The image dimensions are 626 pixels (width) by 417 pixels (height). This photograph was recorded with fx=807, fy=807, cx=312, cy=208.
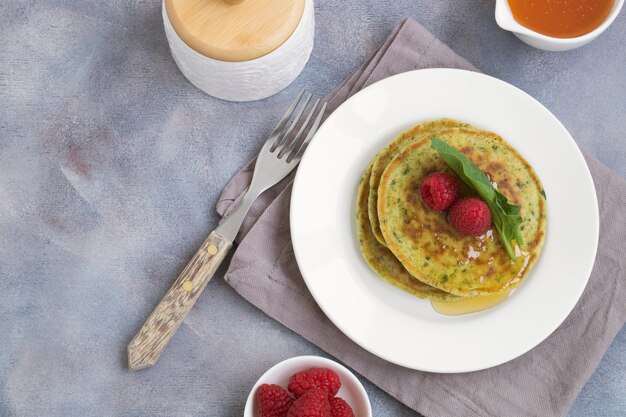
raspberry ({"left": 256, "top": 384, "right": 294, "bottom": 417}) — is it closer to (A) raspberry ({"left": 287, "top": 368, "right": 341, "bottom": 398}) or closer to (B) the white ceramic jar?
(A) raspberry ({"left": 287, "top": 368, "right": 341, "bottom": 398})

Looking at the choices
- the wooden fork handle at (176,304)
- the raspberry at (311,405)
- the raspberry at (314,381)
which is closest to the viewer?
the raspberry at (311,405)

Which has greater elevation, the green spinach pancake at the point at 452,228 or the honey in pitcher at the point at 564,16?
the honey in pitcher at the point at 564,16

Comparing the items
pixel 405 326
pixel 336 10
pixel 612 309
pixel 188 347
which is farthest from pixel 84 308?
pixel 612 309

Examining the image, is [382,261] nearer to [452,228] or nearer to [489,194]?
[452,228]

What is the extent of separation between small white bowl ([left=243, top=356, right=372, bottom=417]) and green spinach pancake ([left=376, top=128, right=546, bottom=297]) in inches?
11.8

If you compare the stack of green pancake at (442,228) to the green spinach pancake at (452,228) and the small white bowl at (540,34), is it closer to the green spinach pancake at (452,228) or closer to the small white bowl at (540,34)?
the green spinach pancake at (452,228)

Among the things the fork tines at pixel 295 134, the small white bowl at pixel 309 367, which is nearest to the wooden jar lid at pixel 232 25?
the fork tines at pixel 295 134

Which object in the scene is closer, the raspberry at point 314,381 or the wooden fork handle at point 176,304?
the raspberry at point 314,381

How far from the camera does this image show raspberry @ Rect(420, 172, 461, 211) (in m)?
1.85

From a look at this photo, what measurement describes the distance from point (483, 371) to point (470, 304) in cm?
20

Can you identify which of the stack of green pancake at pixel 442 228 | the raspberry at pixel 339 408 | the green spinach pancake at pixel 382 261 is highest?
the stack of green pancake at pixel 442 228

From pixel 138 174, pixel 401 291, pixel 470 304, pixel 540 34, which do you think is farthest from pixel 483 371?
pixel 138 174

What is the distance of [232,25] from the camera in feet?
6.29

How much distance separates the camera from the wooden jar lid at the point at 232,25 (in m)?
1.91
